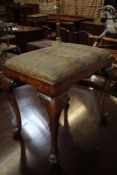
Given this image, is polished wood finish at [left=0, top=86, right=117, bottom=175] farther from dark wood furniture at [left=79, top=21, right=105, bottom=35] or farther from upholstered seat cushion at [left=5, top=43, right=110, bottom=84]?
dark wood furniture at [left=79, top=21, right=105, bottom=35]

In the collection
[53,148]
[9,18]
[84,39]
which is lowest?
[53,148]

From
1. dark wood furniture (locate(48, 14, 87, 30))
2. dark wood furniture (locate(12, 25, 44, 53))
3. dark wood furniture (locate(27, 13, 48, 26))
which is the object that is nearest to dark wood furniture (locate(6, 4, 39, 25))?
dark wood furniture (locate(27, 13, 48, 26))

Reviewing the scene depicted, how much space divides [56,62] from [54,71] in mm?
91

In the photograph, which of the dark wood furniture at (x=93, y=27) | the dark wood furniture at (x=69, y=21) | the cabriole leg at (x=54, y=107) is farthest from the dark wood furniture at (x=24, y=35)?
the cabriole leg at (x=54, y=107)

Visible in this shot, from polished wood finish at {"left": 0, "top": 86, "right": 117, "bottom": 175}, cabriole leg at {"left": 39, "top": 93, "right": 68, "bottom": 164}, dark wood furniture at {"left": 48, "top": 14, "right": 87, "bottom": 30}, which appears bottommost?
polished wood finish at {"left": 0, "top": 86, "right": 117, "bottom": 175}

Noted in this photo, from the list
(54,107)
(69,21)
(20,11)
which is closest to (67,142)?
(54,107)

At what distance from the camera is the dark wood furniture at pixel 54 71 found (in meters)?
0.94

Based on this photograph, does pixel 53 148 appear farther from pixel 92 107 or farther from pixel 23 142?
pixel 92 107

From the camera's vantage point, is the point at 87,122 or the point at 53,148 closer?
the point at 53,148

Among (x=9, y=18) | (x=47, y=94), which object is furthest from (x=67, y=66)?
(x=9, y=18)

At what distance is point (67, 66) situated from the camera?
99cm

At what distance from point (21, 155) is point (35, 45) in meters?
1.64

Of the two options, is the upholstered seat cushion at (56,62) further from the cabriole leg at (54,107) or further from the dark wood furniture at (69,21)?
the dark wood furniture at (69,21)

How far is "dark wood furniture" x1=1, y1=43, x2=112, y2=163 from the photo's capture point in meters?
0.94
